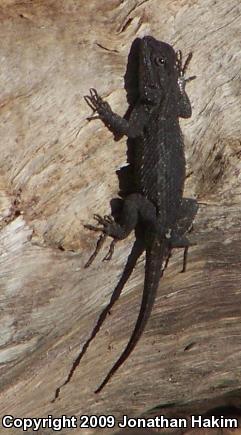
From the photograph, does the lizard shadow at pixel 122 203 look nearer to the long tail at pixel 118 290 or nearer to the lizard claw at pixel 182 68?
the long tail at pixel 118 290

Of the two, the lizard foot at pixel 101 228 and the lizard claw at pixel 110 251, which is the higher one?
the lizard foot at pixel 101 228

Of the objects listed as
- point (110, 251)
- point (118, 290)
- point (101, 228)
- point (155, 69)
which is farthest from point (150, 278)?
point (155, 69)

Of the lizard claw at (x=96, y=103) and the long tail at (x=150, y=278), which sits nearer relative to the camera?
the lizard claw at (x=96, y=103)

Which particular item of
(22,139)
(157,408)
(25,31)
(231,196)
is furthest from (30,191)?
(157,408)

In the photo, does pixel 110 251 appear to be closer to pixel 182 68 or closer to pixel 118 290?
pixel 118 290

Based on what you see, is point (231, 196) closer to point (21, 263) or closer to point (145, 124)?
point (145, 124)

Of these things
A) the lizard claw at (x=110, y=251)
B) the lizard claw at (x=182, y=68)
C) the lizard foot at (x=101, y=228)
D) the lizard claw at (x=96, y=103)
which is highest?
the lizard claw at (x=96, y=103)

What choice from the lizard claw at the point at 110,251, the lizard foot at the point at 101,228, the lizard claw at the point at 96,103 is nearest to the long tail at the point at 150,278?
the lizard claw at the point at 110,251
